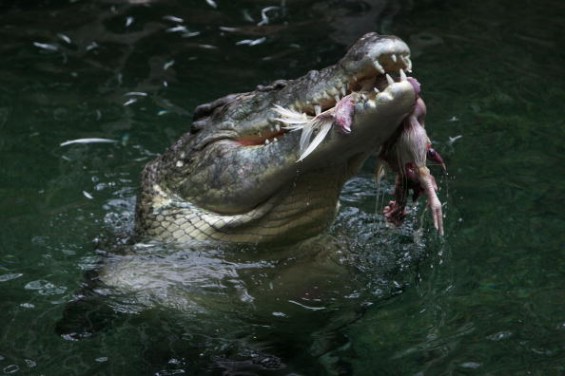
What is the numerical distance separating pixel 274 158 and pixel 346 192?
204 centimetres

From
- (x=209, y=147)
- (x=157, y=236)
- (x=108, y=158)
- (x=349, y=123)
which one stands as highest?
(x=349, y=123)

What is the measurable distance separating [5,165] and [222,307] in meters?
2.88

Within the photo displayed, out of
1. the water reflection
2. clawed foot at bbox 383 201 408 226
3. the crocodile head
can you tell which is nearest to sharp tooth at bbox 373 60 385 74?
the crocodile head

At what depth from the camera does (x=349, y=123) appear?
12.1ft

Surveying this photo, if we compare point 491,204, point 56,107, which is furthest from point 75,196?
point 491,204

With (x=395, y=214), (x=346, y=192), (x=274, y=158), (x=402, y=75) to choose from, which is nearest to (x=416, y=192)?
(x=395, y=214)

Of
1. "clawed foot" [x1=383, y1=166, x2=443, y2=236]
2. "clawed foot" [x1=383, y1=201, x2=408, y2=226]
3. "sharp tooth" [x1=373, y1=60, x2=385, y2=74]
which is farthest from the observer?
"clawed foot" [x1=383, y1=201, x2=408, y2=226]

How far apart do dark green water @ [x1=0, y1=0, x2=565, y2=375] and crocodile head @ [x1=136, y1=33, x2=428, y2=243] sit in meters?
0.37

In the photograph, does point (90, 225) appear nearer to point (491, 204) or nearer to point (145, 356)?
point (145, 356)

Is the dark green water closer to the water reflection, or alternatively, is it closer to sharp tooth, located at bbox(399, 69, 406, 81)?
the water reflection

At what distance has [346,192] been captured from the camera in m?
6.10

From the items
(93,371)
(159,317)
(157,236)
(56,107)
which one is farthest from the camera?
(56,107)

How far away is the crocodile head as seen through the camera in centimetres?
369

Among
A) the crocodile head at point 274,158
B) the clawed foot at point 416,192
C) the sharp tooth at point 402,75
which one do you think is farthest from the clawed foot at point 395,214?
the sharp tooth at point 402,75
